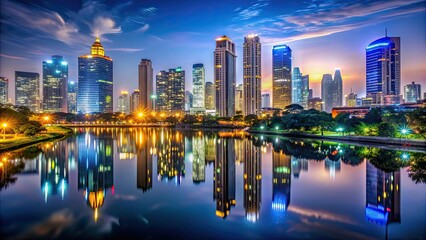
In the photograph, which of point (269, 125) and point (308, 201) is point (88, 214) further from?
point (269, 125)

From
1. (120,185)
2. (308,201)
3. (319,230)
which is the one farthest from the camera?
(120,185)

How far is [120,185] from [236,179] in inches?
293

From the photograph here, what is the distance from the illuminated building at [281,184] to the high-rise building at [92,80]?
16444 centimetres

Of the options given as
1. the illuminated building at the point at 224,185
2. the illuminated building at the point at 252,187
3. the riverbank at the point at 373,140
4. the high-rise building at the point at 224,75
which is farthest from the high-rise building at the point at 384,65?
the illuminated building at the point at 224,185

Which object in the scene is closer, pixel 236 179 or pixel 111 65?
pixel 236 179

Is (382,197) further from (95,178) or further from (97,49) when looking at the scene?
(97,49)

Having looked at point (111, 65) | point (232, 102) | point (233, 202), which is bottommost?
point (233, 202)

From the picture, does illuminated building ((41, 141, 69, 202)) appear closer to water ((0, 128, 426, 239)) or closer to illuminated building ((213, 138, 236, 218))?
water ((0, 128, 426, 239))

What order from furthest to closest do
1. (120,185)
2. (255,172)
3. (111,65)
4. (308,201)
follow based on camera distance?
(111,65)
(255,172)
(120,185)
(308,201)

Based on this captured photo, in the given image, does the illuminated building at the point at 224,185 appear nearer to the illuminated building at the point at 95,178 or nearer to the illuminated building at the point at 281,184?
the illuminated building at the point at 281,184

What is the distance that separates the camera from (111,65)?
181 meters

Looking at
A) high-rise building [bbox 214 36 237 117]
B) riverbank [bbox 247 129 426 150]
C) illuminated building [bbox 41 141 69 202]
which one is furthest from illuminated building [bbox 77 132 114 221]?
high-rise building [bbox 214 36 237 117]

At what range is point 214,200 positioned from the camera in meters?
14.1

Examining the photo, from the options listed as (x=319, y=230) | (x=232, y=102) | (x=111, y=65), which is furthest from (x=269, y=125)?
(x=111, y=65)
